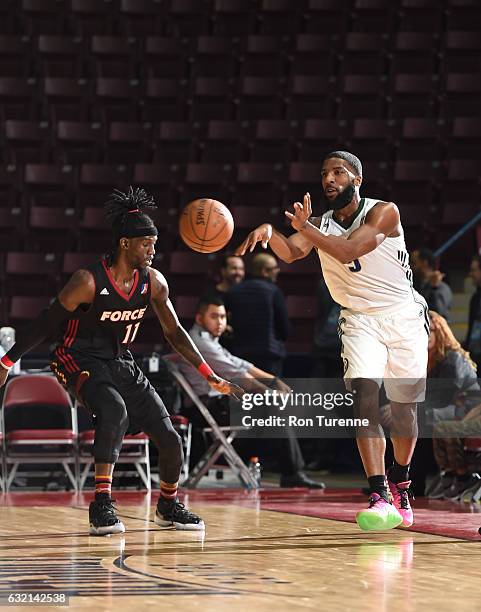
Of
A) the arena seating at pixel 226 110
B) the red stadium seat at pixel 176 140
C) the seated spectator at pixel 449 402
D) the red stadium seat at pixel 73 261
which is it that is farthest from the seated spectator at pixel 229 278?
the red stadium seat at pixel 176 140

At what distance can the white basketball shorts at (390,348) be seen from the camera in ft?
17.9

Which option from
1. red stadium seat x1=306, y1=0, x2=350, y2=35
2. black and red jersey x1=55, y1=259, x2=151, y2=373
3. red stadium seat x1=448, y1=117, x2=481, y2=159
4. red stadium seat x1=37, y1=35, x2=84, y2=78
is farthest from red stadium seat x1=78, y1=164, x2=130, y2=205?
black and red jersey x1=55, y1=259, x2=151, y2=373

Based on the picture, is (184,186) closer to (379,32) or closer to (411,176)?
(411,176)

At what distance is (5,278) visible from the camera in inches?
496

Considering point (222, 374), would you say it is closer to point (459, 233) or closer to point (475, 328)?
point (475, 328)

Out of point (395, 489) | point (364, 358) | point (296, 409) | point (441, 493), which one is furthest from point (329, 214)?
point (296, 409)

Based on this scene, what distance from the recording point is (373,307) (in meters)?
5.54


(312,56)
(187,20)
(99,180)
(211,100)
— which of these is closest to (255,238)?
(99,180)

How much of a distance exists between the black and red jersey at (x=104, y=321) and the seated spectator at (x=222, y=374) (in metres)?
3.11

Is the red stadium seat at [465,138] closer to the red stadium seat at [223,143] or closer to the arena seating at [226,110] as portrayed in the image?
the arena seating at [226,110]

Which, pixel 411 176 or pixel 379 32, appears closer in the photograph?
pixel 411 176

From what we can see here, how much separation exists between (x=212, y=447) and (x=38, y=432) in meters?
1.31

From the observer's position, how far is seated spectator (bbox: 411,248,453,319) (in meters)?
9.38

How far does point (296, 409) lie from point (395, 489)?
3752 millimetres
